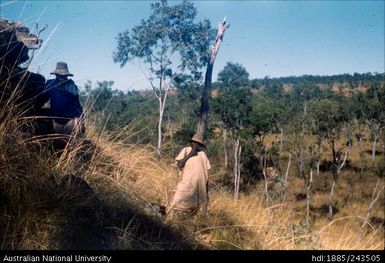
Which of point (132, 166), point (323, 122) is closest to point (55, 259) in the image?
point (132, 166)

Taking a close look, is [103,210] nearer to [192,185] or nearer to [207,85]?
[192,185]

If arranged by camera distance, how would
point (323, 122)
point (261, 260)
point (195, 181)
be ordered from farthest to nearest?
point (323, 122)
point (195, 181)
point (261, 260)

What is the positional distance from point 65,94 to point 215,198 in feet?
7.71

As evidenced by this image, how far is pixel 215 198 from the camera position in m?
5.31

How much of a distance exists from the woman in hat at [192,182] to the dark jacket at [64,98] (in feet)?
4.67

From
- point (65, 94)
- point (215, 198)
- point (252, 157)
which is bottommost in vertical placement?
point (252, 157)

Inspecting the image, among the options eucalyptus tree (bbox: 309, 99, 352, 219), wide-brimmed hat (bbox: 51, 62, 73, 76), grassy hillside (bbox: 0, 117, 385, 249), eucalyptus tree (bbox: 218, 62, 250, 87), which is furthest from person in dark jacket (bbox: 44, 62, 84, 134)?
eucalyptus tree (bbox: 218, 62, 250, 87)

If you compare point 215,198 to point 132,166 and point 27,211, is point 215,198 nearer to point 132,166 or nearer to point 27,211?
point 132,166

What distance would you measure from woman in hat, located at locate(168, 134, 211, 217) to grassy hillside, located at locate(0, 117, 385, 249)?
18 cm

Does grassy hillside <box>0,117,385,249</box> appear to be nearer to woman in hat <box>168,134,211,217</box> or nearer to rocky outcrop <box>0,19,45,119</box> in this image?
woman in hat <box>168,134,211,217</box>

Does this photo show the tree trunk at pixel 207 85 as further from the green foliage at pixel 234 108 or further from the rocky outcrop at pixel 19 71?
the green foliage at pixel 234 108

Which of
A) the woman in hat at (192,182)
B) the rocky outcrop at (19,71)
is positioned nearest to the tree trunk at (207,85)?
the woman in hat at (192,182)

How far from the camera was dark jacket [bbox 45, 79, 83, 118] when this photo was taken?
169 inches

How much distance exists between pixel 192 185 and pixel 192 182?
0.04 m
